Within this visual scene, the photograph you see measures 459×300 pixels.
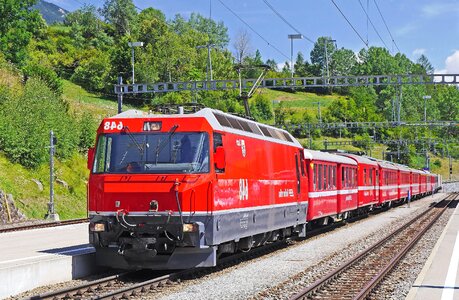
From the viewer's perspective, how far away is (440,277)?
13836 millimetres

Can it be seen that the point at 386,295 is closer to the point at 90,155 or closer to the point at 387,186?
the point at 90,155

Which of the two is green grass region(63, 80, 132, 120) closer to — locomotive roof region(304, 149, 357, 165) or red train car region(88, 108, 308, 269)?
locomotive roof region(304, 149, 357, 165)

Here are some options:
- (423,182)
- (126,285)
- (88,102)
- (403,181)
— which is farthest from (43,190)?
(423,182)

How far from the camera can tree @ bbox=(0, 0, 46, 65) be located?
64.8 m

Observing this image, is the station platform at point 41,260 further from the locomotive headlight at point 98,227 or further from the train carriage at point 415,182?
the train carriage at point 415,182

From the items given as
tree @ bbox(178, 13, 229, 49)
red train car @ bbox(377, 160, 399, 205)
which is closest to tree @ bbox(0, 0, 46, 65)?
red train car @ bbox(377, 160, 399, 205)

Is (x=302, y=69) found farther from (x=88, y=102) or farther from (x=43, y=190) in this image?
(x=43, y=190)

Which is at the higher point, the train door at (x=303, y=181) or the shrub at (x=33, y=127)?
the shrub at (x=33, y=127)

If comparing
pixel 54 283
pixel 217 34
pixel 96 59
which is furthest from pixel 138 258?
pixel 217 34

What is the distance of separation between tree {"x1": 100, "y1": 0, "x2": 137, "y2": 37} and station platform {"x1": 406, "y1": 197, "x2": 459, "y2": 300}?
125162mm

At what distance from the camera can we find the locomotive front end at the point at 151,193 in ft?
42.9

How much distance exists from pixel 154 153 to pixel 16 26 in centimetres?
5887

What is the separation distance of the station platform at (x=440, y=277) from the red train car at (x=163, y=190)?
400cm

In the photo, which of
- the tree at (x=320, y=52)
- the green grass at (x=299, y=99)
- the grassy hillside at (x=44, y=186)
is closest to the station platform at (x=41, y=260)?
the grassy hillside at (x=44, y=186)
